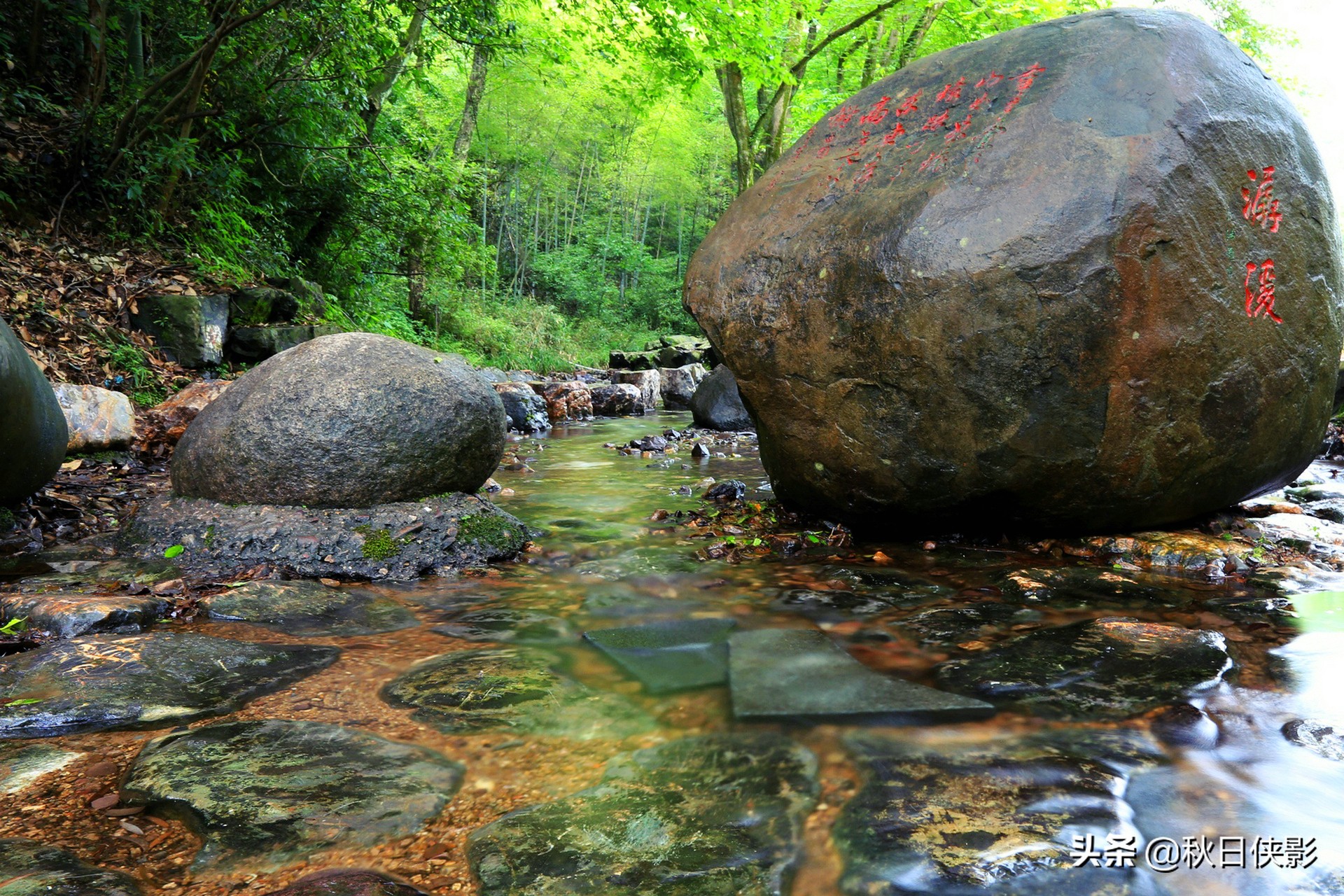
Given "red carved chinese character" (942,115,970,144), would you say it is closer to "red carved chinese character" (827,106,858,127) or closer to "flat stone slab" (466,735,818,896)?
"red carved chinese character" (827,106,858,127)

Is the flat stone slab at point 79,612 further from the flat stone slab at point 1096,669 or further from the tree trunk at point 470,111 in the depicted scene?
the tree trunk at point 470,111

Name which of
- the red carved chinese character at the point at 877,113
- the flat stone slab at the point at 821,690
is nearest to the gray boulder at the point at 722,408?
the red carved chinese character at the point at 877,113

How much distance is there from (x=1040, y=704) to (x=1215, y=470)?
7.92 ft

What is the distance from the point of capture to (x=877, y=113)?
188 inches

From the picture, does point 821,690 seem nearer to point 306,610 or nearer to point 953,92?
point 306,610

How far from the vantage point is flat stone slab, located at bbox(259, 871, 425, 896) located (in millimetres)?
1701

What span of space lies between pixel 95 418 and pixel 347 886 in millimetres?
6330

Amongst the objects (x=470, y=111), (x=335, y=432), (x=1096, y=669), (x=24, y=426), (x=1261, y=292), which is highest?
(x=470, y=111)

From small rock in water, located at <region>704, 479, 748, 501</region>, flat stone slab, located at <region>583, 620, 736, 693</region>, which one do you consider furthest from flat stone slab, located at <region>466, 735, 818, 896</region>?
small rock in water, located at <region>704, 479, 748, 501</region>

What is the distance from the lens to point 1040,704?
266cm

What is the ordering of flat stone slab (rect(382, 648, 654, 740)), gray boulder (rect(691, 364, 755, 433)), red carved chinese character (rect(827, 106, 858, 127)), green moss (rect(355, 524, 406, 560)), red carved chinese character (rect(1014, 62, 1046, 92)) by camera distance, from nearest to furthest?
flat stone slab (rect(382, 648, 654, 740))
red carved chinese character (rect(1014, 62, 1046, 92))
green moss (rect(355, 524, 406, 560))
red carved chinese character (rect(827, 106, 858, 127))
gray boulder (rect(691, 364, 755, 433))

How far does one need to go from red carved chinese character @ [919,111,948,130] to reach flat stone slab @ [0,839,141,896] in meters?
4.59

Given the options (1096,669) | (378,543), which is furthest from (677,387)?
(1096,669)

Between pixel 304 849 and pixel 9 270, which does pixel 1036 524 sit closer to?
pixel 304 849
